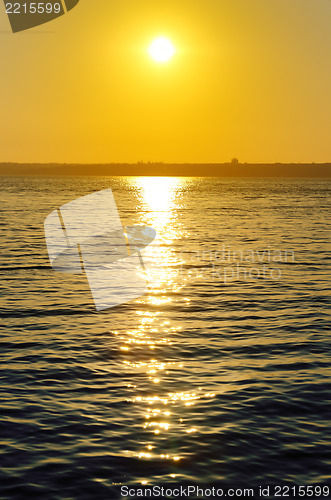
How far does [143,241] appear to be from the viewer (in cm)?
5456

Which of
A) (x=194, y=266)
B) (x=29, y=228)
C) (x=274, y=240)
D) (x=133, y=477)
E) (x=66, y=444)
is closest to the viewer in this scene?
(x=133, y=477)

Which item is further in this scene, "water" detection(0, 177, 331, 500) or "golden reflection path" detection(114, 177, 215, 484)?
"golden reflection path" detection(114, 177, 215, 484)

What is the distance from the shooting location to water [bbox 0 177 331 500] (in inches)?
454

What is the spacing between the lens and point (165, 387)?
15.5m

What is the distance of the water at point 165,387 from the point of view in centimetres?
1153

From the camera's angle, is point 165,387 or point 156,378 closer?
point 165,387

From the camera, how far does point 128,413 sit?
14.0 metres

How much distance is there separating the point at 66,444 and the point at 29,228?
5260 centimetres

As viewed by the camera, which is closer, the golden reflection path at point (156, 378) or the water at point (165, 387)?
the water at point (165, 387)

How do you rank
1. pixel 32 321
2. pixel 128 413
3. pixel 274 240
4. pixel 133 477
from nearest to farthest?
pixel 133 477, pixel 128 413, pixel 32 321, pixel 274 240

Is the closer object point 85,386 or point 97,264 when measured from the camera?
point 85,386

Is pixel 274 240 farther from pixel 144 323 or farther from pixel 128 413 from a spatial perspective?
pixel 128 413

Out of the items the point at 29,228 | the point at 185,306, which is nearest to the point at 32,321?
the point at 185,306

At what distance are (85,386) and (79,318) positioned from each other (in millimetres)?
7711
